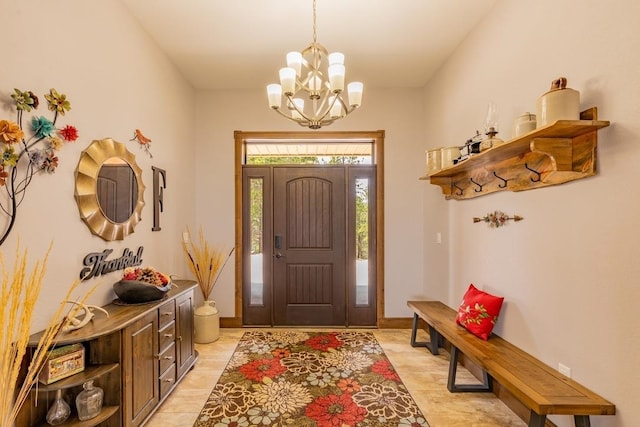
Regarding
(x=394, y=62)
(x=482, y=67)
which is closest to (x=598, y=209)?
(x=482, y=67)

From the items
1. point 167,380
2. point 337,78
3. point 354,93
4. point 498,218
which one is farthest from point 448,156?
point 167,380

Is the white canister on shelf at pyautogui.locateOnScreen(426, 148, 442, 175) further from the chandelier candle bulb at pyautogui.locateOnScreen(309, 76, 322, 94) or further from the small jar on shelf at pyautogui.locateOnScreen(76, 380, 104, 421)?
the small jar on shelf at pyautogui.locateOnScreen(76, 380, 104, 421)

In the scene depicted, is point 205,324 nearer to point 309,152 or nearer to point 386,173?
point 309,152

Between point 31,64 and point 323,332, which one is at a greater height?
point 31,64

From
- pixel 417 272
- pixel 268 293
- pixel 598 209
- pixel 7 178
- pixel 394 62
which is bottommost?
pixel 268 293

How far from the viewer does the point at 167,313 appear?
2.55 metres

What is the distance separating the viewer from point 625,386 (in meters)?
1.54

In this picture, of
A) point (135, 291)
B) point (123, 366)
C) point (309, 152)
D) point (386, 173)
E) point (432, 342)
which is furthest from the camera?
point (309, 152)

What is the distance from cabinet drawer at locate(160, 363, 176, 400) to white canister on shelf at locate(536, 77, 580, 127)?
9.70 ft

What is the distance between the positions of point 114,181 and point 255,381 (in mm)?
1944

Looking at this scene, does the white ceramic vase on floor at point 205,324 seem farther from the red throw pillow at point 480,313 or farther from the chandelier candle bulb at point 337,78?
the chandelier candle bulb at point 337,78

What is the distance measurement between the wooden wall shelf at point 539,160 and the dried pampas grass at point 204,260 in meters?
2.71

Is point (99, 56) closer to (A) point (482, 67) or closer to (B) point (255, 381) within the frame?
(B) point (255, 381)

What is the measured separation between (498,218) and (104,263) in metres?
2.91
